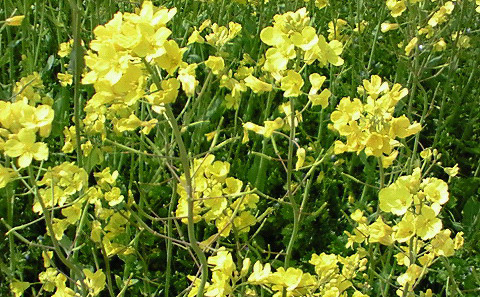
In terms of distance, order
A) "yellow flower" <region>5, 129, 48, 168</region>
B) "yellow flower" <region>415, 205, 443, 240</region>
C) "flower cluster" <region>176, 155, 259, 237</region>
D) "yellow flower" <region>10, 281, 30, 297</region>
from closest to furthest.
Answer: "yellow flower" <region>5, 129, 48, 168</region>, "yellow flower" <region>415, 205, 443, 240</region>, "flower cluster" <region>176, 155, 259, 237</region>, "yellow flower" <region>10, 281, 30, 297</region>

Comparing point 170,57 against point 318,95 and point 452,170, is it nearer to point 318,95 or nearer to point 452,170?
point 318,95

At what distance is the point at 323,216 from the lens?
2.46 meters

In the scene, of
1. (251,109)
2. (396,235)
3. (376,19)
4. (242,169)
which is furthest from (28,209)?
(376,19)

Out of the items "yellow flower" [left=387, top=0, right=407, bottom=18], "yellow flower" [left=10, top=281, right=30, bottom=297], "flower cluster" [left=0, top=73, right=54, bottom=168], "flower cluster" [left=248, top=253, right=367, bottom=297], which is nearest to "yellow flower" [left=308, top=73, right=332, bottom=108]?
"flower cluster" [left=248, top=253, right=367, bottom=297]

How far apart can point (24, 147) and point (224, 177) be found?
1.75 feet

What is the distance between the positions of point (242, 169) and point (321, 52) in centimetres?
126

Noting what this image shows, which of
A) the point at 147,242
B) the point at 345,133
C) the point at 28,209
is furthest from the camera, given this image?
the point at 28,209

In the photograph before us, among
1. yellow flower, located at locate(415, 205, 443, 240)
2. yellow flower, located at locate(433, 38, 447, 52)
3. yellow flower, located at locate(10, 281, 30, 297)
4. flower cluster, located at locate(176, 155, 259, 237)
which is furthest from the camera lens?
yellow flower, located at locate(433, 38, 447, 52)

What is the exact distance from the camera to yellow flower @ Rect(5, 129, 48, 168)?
3.82 feet

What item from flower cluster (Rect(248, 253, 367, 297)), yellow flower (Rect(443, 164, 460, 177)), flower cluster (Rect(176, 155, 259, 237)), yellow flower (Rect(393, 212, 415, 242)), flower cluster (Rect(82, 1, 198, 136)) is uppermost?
flower cluster (Rect(82, 1, 198, 136))

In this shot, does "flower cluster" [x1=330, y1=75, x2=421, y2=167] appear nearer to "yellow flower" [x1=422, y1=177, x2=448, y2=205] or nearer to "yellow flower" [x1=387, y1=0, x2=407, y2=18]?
"yellow flower" [x1=422, y1=177, x2=448, y2=205]

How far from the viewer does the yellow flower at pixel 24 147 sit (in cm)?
116

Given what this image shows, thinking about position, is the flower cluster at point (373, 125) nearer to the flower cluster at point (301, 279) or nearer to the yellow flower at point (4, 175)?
the flower cluster at point (301, 279)

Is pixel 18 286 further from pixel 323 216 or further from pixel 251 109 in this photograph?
pixel 251 109
